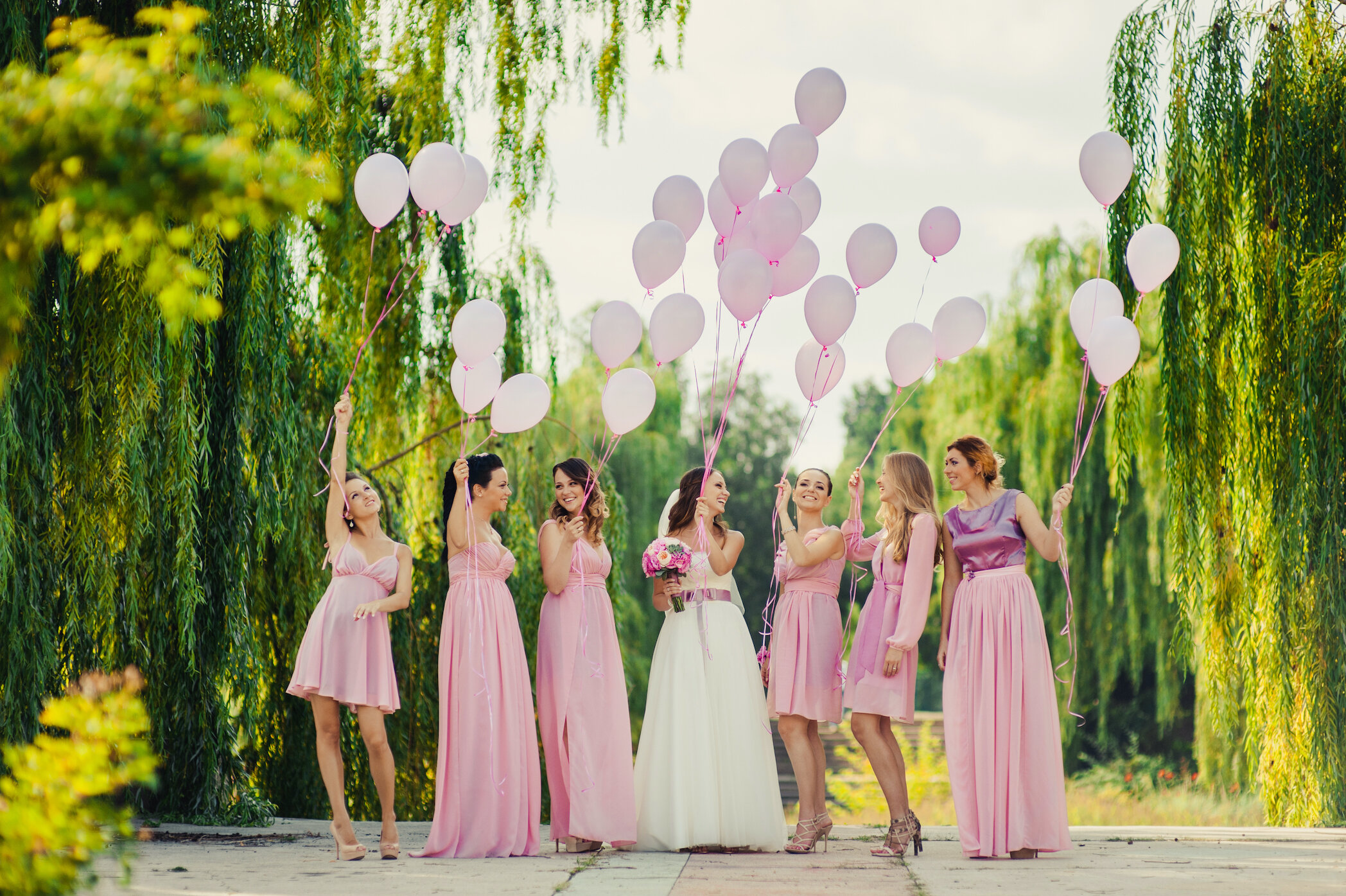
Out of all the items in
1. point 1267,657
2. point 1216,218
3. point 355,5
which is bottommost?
point 1267,657

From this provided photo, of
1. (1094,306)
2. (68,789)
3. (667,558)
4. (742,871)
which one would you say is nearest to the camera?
(68,789)

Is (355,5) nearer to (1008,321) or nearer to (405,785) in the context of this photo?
(405,785)

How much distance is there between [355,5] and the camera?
615 cm

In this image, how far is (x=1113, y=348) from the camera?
5.30 metres

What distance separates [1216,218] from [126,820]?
6254 millimetres

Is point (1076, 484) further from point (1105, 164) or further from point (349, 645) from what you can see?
point (349, 645)

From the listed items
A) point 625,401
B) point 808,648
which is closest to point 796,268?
point 625,401

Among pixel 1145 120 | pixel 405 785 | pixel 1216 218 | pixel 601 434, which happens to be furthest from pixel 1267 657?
pixel 601 434

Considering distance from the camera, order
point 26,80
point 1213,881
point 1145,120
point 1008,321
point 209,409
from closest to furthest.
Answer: point 26,80
point 1213,881
point 209,409
point 1145,120
point 1008,321

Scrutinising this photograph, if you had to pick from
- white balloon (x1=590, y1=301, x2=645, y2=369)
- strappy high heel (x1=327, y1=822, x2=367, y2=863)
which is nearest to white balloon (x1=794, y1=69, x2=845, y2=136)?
white balloon (x1=590, y1=301, x2=645, y2=369)

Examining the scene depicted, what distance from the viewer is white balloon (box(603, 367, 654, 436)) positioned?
539cm

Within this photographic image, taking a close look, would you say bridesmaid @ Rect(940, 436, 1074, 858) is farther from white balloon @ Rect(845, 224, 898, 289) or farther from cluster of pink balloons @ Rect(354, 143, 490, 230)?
cluster of pink balloons @ Rect(354, 143, 490, 230)

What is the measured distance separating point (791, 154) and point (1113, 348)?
1.73 m

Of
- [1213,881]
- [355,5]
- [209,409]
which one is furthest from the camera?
[355,5]
